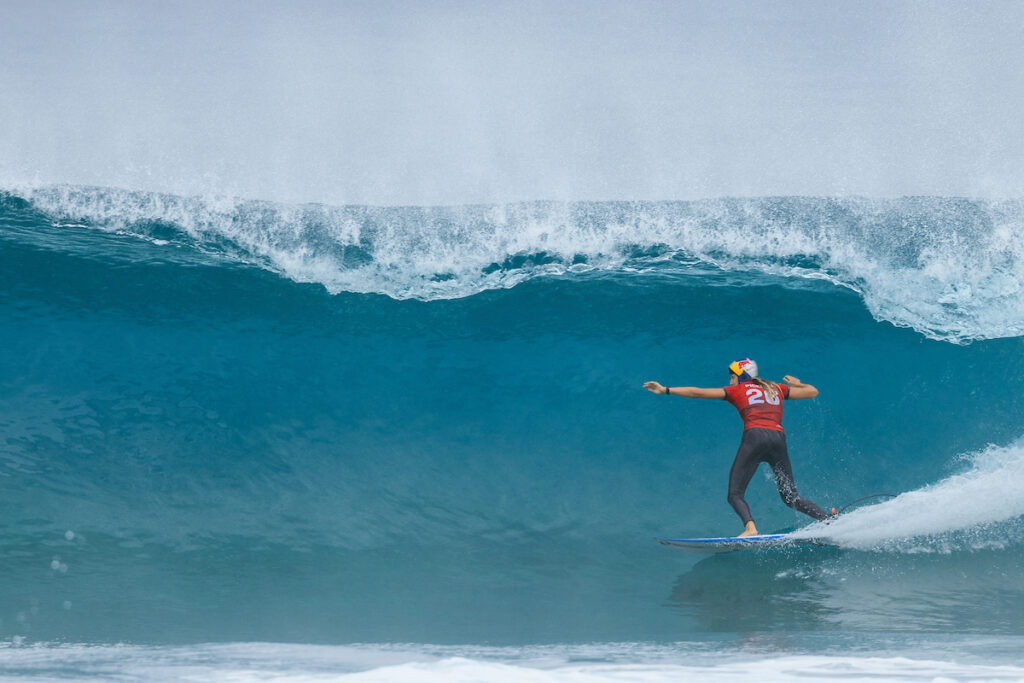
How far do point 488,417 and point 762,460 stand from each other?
6.68 feet

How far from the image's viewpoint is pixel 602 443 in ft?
19.6

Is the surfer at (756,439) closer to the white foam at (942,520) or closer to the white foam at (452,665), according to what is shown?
the white foam at (942,520)

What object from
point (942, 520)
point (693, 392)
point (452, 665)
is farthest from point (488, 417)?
point (452, 665)

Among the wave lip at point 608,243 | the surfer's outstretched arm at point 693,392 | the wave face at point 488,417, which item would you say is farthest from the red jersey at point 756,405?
the wave lip at point 608,243

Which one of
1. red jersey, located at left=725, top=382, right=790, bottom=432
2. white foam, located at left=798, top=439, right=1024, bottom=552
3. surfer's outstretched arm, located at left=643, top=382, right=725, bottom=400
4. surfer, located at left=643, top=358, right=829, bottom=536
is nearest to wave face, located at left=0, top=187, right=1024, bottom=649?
white foam, located at left=798, top=439, right=1024, bottom=552

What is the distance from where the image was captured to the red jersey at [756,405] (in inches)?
193

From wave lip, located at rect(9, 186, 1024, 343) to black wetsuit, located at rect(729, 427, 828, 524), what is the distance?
2.48m

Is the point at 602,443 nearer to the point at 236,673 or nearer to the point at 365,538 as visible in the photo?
the point at 365,538

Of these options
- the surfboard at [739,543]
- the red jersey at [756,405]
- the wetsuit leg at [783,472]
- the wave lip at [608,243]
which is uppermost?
the wave lip at [608,243]

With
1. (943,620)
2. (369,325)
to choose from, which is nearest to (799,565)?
(943,620)

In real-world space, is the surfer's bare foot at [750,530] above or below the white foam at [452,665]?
above

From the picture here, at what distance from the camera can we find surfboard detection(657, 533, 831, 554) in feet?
15.2

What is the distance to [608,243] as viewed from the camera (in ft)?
24.0

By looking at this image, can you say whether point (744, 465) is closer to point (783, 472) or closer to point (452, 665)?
point (783, 472)
